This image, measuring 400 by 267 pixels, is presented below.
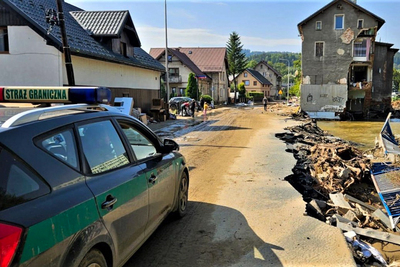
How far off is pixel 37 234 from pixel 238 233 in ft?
10.8

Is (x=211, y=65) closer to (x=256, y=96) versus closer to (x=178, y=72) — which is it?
(x=178, y=72)

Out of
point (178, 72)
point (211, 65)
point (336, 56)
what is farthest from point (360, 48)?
point (211, 65)

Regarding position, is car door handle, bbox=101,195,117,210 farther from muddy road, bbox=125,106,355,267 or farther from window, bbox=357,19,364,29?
window, bbox=357,19,364,29

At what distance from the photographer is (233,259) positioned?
13.8ft

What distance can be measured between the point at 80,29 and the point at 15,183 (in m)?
20.1

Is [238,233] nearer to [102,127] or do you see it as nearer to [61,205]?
[102,127]

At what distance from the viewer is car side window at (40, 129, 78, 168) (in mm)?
2676

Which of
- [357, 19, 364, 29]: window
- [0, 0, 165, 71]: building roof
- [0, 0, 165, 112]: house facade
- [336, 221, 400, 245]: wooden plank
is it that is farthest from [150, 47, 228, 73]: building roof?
[336, 221, 400, 245]: wooden plank

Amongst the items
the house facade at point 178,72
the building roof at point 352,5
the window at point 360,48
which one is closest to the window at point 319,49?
the building roof at point 352,5

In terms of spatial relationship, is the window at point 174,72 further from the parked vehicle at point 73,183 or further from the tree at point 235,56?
the parked vehicle at point 73,183

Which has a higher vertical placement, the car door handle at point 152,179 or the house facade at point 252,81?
the house facade at point 252,81

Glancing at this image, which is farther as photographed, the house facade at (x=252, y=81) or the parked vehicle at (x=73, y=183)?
the house facade at (x=252, y=81)

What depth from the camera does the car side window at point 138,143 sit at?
159 inches

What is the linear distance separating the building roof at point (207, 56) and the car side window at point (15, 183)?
55.9 meters
